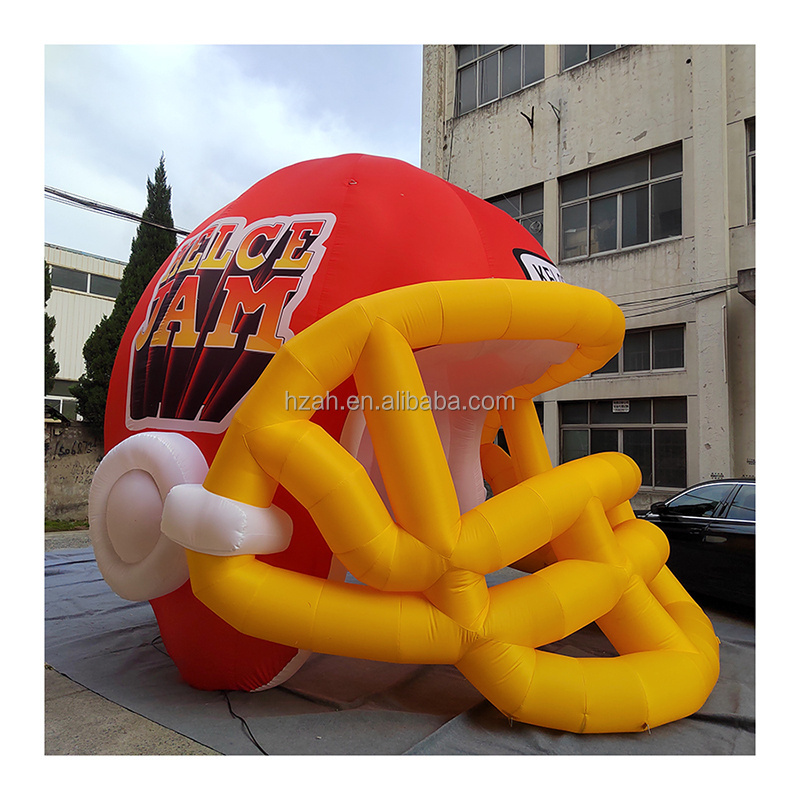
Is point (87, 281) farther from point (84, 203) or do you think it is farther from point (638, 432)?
point (638, 432)

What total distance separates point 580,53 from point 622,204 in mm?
3080

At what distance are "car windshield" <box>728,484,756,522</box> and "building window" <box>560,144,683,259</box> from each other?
18.7 feet

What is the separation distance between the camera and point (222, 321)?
3957mm

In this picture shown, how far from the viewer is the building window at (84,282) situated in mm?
12469

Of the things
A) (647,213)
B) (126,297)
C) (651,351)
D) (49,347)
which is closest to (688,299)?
(651,351)

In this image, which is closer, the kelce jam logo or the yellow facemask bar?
the yellow facemask bar

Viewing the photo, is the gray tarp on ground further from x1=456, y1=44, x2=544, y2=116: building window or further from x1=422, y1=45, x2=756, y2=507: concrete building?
x1=456, y1=44, x2=544, y2=116: building window

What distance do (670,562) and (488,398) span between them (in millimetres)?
3380

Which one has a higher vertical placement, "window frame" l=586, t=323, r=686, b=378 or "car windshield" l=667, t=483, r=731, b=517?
"window frame" l=586, t=323, r=686, b=378

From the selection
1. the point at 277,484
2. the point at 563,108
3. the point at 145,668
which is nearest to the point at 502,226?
the point at 277,484

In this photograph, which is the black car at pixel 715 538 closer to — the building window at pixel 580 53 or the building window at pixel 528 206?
the building window at pixel 528 206

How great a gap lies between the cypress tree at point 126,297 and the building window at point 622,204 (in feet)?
25.6

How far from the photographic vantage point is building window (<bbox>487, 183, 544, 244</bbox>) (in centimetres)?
1277

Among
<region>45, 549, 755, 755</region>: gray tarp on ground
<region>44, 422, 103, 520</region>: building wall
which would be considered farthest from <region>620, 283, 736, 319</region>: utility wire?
<region>44, 422, 103, 520</region>: building wall
